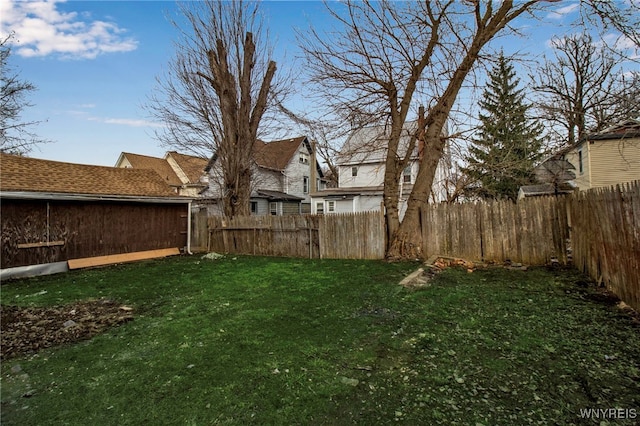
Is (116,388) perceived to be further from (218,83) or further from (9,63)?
(9,63)

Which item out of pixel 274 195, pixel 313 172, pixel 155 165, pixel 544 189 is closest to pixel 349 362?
pixel 544 189

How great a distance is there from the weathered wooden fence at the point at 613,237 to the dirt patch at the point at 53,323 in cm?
697

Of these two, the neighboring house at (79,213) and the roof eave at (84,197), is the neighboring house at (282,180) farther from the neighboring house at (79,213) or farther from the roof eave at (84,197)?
the roof eave at (84,197)

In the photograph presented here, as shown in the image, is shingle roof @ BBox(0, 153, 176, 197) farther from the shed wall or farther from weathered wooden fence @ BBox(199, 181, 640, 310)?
weathered wooden fence @ BBox(199, 181, 640, 310)

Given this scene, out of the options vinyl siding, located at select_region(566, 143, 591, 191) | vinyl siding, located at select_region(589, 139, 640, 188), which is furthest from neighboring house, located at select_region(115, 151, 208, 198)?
vinyl siding, located at select_region(589, 139, 640, 188)

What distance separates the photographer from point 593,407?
2.14 meters

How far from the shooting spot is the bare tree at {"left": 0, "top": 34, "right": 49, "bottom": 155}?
14.3 m

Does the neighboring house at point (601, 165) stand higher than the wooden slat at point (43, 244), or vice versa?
the neighboring house at point (601, 165)

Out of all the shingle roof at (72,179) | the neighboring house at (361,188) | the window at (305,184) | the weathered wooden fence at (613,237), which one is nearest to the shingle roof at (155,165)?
the window at (305,184)

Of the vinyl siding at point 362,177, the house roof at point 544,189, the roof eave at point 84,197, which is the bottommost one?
the roof eave at point 84,197

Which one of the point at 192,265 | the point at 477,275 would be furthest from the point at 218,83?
the point at 477,275

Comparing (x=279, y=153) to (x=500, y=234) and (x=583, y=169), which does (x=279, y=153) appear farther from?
(x=583, y=169)

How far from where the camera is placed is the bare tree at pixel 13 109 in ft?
46.9

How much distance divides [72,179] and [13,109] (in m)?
8.83
